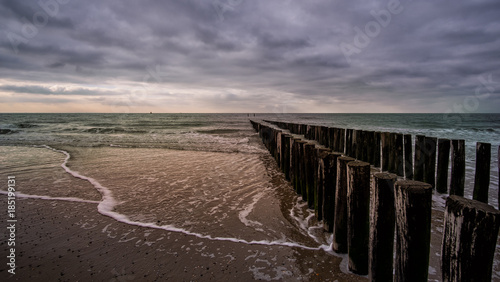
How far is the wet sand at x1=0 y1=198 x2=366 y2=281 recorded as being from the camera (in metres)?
2.67

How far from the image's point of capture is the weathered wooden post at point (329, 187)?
11.4ft

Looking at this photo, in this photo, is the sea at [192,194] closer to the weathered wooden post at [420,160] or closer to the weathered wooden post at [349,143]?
the weathered wooden post at [420,160]

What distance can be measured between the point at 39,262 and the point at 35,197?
2850 millimetres

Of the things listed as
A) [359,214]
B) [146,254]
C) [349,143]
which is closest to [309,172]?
[359,214]

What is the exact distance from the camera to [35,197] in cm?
500

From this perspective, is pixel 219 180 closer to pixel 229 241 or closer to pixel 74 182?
pixel 229 241

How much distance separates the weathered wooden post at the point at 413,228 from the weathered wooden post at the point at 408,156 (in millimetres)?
5712

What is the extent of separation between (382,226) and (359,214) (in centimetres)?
39

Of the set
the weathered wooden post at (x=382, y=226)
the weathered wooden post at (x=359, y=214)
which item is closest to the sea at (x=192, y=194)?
the weathered wooden post at (x=359, y=214)

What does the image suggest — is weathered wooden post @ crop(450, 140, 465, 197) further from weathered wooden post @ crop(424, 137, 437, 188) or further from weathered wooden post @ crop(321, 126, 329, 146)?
weathered wooden post @ crop(321, 126, 329, 146)

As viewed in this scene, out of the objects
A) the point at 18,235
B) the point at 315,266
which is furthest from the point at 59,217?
the point at 315,266

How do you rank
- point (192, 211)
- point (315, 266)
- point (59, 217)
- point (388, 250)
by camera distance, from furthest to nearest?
1. point (192, 211)
2. point (59, 217)
3. point (315, 266)
4. point (388, 250)

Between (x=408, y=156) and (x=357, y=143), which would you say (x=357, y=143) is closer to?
(x=357, y=143)

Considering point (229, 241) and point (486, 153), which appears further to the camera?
point (486, 153)
